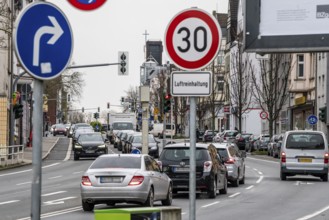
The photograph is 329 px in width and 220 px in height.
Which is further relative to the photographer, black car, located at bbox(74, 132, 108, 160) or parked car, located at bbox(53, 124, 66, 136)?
parked car, located at bbox(53, 124, 66, 136)

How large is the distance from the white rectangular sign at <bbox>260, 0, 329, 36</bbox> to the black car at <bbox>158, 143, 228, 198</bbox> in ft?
47.3

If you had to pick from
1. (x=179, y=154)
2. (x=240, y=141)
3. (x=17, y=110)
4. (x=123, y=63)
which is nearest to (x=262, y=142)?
(x=240, y=141)

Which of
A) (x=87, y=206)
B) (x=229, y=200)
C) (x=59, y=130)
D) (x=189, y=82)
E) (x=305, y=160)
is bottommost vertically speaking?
(x=59, y=130)

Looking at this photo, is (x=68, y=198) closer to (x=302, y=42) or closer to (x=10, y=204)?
(x=10, y=204)

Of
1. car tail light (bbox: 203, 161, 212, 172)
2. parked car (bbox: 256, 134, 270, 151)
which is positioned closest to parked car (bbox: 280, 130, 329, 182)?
car tail light (bbox: 203, 161, 212, 172)

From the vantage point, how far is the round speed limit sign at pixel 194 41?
9938mm

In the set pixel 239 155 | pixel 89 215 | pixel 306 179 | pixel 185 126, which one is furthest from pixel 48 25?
pixel 185 126

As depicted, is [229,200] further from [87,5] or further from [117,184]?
[87,5]

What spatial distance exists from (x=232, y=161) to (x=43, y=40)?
2479 cm

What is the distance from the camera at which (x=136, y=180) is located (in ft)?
73.5

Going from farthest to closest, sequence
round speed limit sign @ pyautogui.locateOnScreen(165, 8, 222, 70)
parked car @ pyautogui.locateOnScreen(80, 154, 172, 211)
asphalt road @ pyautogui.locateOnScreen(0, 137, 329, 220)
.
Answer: parked car @ pyautogui.locateOnScreen(80, 154, 172, 211)
asphalt road @ pyautogui.locateOnScreen(0, 137, 329, 220)
round speed limit sign @ pyautogui.locateOnScreen(165, 8, 222, 70)

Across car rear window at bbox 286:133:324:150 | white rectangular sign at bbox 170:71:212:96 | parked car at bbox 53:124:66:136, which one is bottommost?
parked car at bbox 53:124:66:136

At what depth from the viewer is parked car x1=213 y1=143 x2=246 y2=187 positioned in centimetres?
3255

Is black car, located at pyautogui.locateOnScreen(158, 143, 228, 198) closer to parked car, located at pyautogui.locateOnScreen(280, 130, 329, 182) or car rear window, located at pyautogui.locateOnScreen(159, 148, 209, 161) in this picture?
car rear window, located at pyautogui.locateOnScreen(159, 148, 209, 161)
